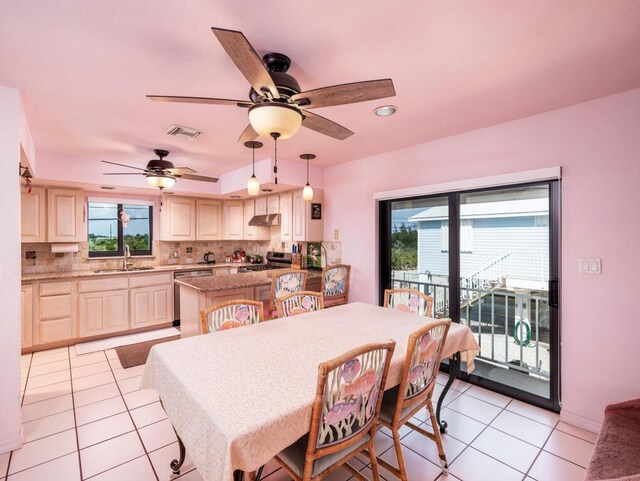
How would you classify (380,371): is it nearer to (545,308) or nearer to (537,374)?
(545,308)

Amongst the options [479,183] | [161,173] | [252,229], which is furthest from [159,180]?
[479,183]

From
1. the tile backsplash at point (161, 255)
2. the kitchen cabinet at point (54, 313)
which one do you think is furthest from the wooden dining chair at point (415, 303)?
the kitchen cabinet at point (54, 313)

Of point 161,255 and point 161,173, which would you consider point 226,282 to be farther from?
point 161,255

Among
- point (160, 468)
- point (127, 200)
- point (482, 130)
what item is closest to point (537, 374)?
point (482, 130)

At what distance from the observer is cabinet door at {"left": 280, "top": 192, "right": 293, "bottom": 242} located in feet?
15.4

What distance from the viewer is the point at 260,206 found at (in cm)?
532

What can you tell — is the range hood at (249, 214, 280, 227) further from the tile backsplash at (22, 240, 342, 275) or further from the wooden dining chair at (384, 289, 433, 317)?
the wooden dining chair at (384, 289, 433, 317)

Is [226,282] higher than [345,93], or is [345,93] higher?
[345,93]

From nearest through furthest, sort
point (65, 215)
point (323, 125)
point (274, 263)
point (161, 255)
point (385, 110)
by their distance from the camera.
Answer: point (323, 125)
point (385, 110)
point (65, 215)
point (161, 255)
point (274, 263)

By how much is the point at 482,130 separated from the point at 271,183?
8.23ft

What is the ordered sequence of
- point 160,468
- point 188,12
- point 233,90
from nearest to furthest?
point 188,12, point 160,468, point 233,90

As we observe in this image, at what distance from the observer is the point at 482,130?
293cm

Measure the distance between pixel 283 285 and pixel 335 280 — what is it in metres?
0.83

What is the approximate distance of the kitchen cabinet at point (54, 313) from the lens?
12.6ft
